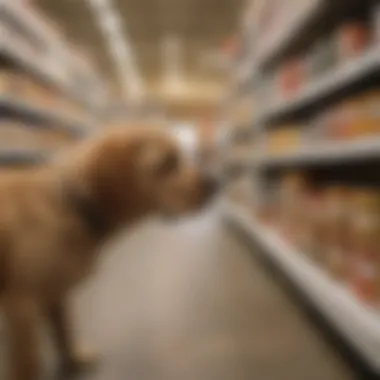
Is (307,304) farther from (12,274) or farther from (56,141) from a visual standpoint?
(56,141)

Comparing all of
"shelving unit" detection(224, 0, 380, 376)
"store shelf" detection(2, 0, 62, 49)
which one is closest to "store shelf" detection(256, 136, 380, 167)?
"shelving unit" detection(224, 0, 380, 376)

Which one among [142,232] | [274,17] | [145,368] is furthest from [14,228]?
[142,232]

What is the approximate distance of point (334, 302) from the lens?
9.74 ft

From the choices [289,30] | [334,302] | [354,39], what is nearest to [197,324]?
[334,302]

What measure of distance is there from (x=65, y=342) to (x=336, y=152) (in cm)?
152

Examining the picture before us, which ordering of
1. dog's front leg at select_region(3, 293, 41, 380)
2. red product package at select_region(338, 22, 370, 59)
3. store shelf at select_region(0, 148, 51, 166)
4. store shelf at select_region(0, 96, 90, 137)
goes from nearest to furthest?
1. dog's front leg at select_region(3, 293, 41, 380)
2. red product package at select_region(338, 22, 370, 59)
3. store shelf at select_region(0, 96, 90, 137)
4. store shelf at select_region(0, 148, 51, 166)

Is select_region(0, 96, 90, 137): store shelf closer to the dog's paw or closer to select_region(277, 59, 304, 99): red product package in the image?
select_region(277, 59, 304, 99): red product package

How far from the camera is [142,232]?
24.4ft

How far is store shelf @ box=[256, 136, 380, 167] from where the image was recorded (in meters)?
2.71

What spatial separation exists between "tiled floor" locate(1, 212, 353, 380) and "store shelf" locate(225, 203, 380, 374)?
4.9 inches

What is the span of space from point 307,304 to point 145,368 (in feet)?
4.34

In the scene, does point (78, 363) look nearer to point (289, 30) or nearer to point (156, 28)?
point (289, 30)

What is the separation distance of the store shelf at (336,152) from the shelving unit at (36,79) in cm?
193

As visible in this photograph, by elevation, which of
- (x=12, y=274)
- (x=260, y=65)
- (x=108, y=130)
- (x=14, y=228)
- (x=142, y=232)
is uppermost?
(x=260, y=65)
